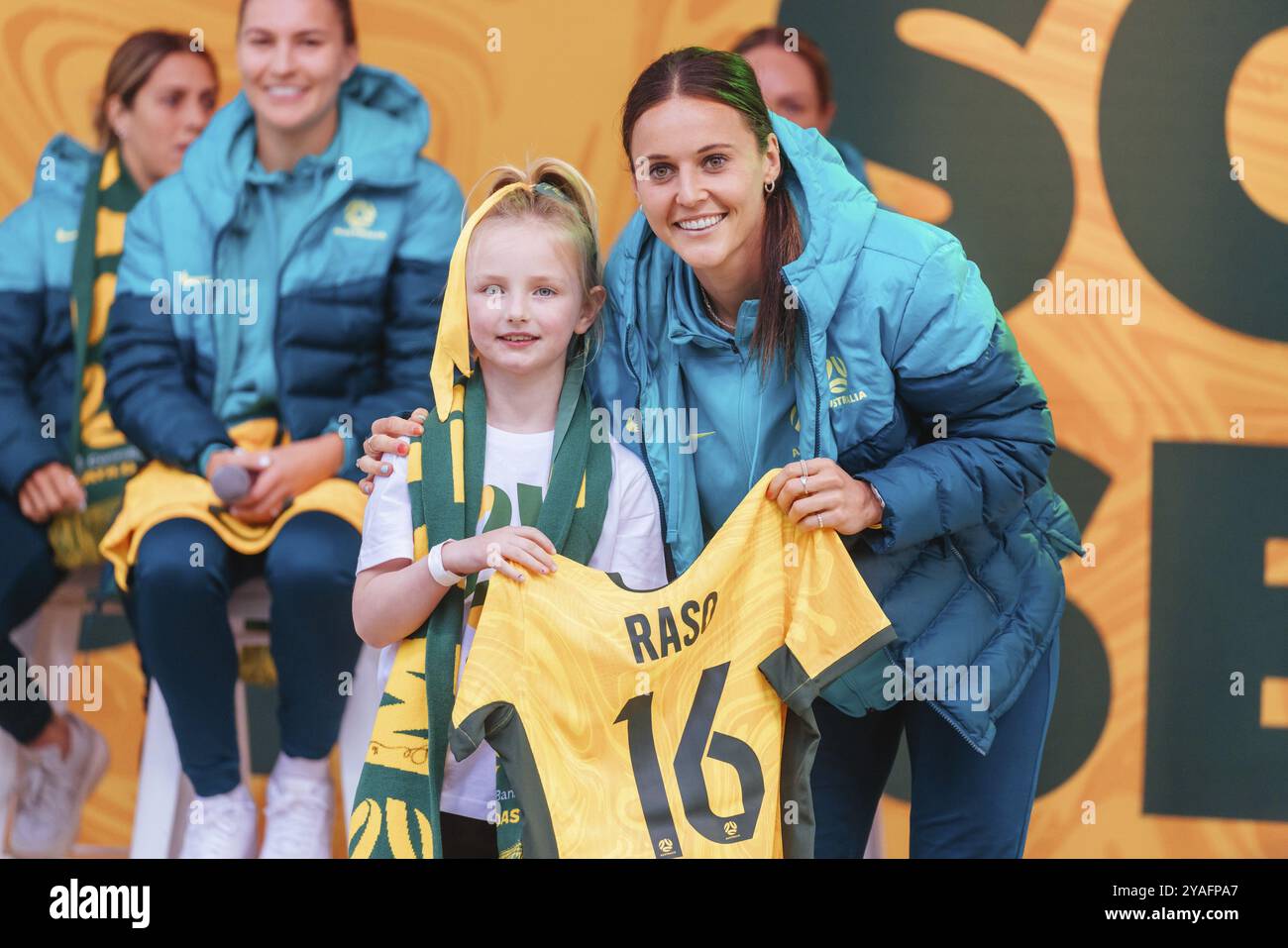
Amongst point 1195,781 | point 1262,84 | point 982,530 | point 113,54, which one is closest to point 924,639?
point 982,530

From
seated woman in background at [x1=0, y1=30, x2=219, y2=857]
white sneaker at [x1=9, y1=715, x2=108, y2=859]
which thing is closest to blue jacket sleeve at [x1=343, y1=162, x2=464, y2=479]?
seated woman in background at [x1=0, y1=30, x2=219, y2=857]

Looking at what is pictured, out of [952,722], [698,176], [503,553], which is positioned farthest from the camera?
[952,722]

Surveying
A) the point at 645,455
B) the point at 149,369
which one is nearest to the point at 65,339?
the point at 149,369

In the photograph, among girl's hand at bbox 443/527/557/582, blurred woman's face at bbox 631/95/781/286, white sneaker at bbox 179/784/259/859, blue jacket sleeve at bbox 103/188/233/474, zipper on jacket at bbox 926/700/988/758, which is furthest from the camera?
blue jacket sleeve at bbox 103/188/233/474

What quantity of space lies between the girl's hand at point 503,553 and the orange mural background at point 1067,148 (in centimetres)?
127

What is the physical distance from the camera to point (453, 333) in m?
2.16

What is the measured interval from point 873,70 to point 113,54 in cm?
174

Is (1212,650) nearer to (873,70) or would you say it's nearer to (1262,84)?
(1262,84)

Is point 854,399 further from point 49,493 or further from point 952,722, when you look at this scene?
point 49,493

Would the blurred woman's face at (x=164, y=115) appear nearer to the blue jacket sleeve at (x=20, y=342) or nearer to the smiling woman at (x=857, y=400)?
the blue jacket sleeve at (x=20, y=342)

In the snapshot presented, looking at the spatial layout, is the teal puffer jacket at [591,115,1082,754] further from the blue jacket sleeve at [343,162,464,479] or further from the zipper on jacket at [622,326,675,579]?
the blue jacket sleeve at [343,162,464,479]

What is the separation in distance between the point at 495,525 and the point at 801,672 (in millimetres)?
541

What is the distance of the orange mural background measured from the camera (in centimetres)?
299

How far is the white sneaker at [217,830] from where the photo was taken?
9.23 ft
